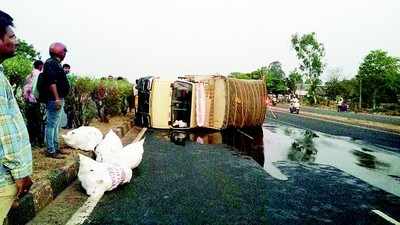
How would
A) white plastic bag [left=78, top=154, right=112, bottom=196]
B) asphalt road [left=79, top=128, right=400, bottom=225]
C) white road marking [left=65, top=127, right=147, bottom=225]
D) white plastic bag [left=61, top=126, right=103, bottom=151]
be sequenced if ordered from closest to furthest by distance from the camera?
white road marking [left=65, top=127, right=147, bottom=225], asphalt road [left=79, top=128, right=400, bottom=225], white plastic bag [left=78, top=154, right=112, bottom=196], white plastic bag [left=61, top=126, right=103, bottom=151]

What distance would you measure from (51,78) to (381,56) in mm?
104701

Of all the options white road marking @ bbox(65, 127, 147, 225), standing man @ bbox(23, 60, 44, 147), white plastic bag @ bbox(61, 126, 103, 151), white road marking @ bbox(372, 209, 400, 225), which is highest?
standing man @ bbox(23, 60, 44, 147)

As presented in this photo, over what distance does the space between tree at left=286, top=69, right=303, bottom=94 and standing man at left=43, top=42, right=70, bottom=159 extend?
8479cm

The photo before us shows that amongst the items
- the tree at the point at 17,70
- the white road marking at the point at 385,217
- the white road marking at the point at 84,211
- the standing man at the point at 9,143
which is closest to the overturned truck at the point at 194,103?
the tree at the point at 17,70

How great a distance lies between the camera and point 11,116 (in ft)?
9.03

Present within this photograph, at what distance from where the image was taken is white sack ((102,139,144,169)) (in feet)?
24.3

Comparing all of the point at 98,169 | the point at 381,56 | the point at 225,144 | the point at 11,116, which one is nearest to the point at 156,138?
the point at 225,144

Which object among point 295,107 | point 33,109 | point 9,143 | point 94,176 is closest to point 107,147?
point 94,176

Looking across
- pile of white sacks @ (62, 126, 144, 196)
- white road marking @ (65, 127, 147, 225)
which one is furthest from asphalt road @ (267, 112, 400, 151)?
white road marking @ (65, 127, 147, 225)

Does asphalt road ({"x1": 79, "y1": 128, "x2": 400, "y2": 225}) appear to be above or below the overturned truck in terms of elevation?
below

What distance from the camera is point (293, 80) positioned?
98.1m

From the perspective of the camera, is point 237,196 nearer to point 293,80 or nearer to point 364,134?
point 364,134

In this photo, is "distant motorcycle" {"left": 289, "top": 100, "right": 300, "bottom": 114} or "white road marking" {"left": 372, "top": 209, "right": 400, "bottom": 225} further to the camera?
"distant motorcycle" {"left": 289, "top": 100, "right": 300, "bottom": 114}

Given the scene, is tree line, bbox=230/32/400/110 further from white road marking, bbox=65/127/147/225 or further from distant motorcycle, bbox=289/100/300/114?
white road marking, bbox=65/127/147/225
